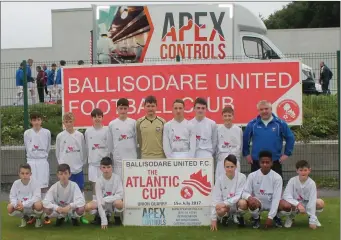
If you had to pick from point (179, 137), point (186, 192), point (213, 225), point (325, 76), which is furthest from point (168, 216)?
point (325, 76)

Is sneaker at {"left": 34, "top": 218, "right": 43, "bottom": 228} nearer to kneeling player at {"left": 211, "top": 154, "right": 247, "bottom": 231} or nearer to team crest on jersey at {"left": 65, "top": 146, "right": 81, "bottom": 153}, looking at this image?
team crest on jersey at {"left": 65, "top": 146, "right": 81, "bottom": 153}

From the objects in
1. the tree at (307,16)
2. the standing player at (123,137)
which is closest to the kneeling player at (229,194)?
the standing player at (123,137)

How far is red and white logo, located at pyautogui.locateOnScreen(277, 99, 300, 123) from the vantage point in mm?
12473

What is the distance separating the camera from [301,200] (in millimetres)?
8984

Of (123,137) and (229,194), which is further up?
(123,137)

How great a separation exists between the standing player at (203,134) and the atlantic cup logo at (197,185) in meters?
0.81

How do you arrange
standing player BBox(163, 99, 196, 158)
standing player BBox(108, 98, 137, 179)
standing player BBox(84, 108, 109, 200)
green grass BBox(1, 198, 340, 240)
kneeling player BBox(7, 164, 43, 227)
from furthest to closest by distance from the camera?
1. standing player BBox(84, 108, 109, 200)
2. standing player BBox(108, 98, 137, 179)
3. standing player BBox(163, 99, 196, 158)
4. kneeling player BBox(7, 164, 43, 227)
5. green grass BBox(1, 198, 340, 240)

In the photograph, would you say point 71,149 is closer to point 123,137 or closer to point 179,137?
point 123,137

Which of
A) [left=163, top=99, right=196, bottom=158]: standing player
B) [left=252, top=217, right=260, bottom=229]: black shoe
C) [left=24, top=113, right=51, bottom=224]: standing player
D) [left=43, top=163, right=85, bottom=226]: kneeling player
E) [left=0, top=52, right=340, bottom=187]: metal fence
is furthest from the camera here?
[left=0, top=52, right=340, bottom=187]: metal fence

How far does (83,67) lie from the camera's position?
41.8ft

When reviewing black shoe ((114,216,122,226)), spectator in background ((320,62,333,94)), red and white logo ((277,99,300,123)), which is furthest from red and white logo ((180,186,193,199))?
spectator in background ((320,62,333,94))

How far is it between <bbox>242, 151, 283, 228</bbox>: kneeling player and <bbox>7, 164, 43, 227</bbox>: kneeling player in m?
3.11

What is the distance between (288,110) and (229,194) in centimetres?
413

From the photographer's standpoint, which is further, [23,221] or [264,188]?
[23,221]
